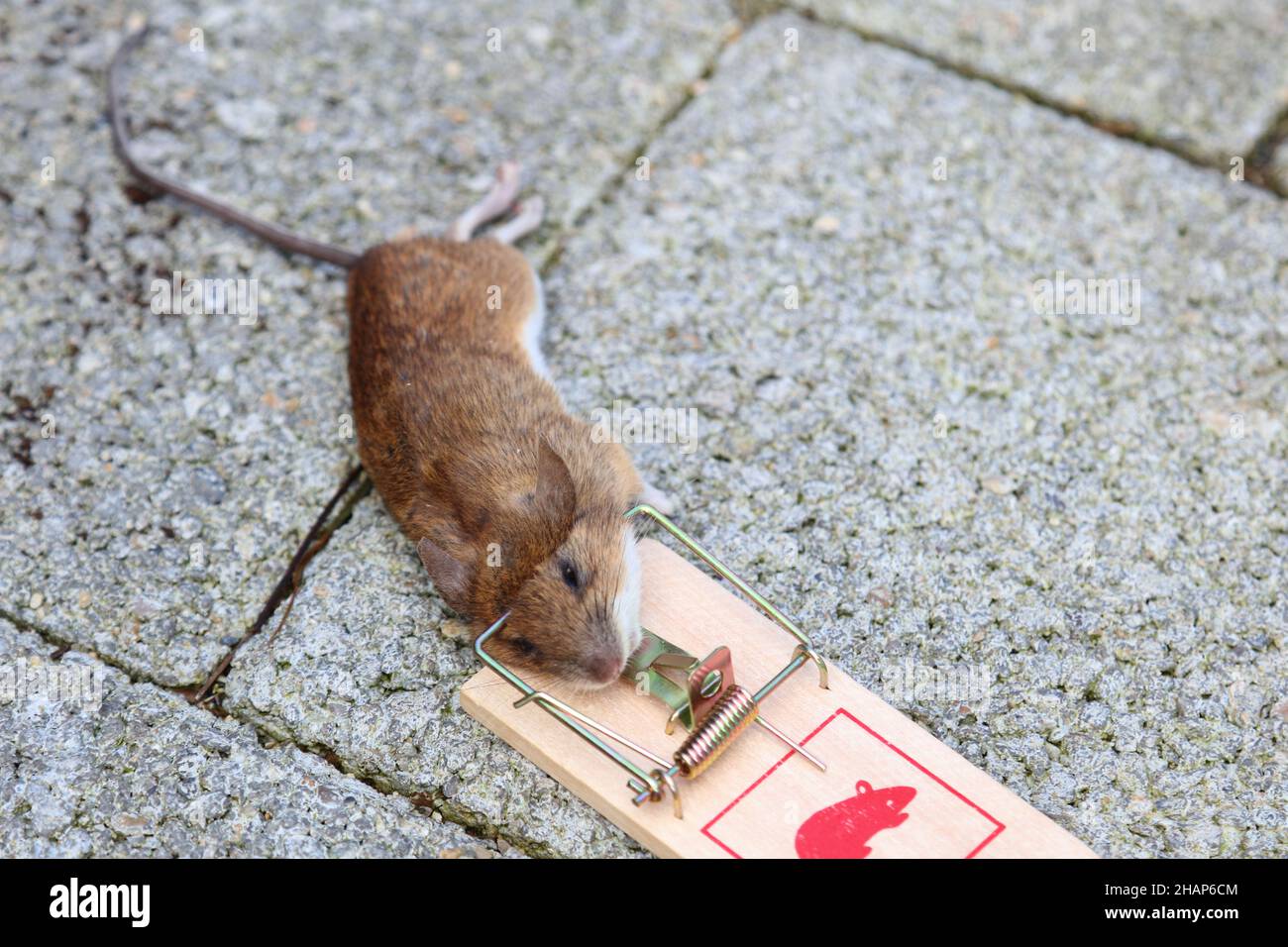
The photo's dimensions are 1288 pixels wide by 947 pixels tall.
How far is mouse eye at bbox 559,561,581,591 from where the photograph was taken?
282 cm

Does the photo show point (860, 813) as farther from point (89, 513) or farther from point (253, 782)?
point (89, 513)

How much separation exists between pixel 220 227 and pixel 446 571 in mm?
1750

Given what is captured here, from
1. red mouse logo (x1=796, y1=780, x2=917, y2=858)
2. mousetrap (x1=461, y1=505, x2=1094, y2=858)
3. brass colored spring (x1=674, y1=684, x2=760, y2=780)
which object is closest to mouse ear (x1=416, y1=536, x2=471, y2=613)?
mousetrap (x1=461, y1=505, x2=1094, y2=858)

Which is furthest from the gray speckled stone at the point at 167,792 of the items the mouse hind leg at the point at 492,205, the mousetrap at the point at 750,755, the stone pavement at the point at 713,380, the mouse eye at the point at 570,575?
the mouse hind leg at the point at 492,205

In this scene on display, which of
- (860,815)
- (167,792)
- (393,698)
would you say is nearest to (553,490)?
(393,698)

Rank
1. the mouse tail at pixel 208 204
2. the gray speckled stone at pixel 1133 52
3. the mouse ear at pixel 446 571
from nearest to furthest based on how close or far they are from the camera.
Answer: the mouse ear at pixel 446 571
the mouse tail at pixel 208 204
the gray speckled stone at pixel 1133 52

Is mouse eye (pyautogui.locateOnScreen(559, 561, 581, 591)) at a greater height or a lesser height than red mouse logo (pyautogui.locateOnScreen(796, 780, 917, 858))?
greater

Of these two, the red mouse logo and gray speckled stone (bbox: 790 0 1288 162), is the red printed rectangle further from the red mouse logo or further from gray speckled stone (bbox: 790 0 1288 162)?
gray speckled stone (bbox: 790 0 1288 162)

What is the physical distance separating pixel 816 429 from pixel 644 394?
19.5 inches

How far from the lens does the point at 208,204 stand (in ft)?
12.7

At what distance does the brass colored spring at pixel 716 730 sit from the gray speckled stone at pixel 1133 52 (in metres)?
2.72

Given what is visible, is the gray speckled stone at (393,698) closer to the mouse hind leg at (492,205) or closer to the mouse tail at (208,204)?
the mouse tail at (208,204)

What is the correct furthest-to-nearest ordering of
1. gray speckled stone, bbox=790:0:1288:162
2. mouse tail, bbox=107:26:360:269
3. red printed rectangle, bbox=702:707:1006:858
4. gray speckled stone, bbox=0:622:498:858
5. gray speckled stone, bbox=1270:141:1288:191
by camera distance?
1. gray speckled stone, bbox=790:0:1288:162
2. gray speckled stone, bbox=1270:141:1288:191
3. mouse tail, bbox=107:26:360:269
4. gray speckled stone, bbox=0:622:498:858
5. red printed rectangle, bbox=702:707:1006:858

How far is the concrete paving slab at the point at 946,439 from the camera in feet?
9.61
